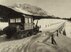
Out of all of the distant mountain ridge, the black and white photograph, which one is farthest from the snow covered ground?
the distant mountain ridge

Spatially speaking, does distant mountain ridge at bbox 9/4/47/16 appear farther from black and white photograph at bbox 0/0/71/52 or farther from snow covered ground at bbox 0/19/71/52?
snow covered ground at bbox 0/19/71/52

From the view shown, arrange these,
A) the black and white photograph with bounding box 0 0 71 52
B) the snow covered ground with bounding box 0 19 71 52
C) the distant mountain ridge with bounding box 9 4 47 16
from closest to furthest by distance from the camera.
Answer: the snow covered ground with bounding box 0 19 71 52 → the black and white photograph with bounding box 0 0 71 52 → the distant mountain ridge with bounding box 9 4 47 16

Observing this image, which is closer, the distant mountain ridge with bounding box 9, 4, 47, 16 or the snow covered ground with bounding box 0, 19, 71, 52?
the snow covered ground with bounding box 0, 19, 71, 52

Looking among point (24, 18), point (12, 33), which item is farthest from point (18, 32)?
point (24, 18)

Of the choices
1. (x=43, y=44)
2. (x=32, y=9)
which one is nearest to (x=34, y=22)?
(x=32, y=9)

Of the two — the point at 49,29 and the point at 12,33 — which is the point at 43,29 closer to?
the point at 49,29

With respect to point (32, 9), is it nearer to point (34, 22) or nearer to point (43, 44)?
point (34, 22)

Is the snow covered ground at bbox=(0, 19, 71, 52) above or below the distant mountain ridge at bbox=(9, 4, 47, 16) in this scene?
below

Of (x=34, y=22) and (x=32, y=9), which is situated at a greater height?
(x=32, y=9)

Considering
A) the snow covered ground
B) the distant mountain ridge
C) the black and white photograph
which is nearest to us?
the snow covered ground
